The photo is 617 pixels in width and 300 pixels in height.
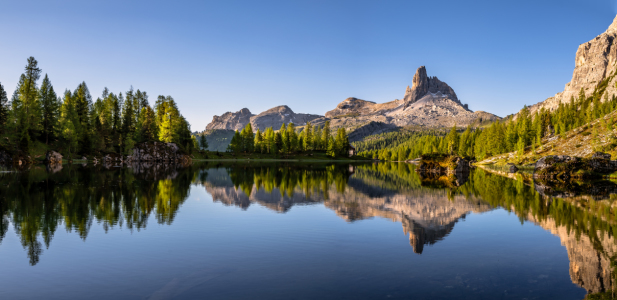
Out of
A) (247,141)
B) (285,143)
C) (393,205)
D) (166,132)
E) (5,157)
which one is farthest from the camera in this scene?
(285,143)

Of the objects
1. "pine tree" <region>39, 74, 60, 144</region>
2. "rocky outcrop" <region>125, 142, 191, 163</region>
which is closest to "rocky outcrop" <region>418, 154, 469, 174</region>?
"rocky outcrop" <region>125, 142, 191, 163</region>

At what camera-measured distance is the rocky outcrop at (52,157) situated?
89.3 metres

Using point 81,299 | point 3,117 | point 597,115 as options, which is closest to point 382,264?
point 81,299

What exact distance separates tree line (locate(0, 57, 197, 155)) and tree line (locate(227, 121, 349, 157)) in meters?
31.6

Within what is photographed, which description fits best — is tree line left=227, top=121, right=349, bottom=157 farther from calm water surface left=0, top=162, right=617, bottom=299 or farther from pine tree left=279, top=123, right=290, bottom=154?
calm water surface left=0, top=162, right=617, bottom=299

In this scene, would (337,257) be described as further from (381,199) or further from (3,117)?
(3,117)

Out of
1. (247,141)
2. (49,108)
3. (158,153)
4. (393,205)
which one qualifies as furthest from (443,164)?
(49,108)

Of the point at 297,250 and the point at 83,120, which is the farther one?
the point at 83,120

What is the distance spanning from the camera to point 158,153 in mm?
118125

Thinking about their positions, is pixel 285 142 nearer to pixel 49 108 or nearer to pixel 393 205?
pixel 49 108

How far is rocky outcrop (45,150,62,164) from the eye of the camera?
89.3 meters

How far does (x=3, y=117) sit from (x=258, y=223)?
104 meters

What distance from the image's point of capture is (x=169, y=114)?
417 ft

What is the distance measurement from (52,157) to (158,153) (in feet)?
105
